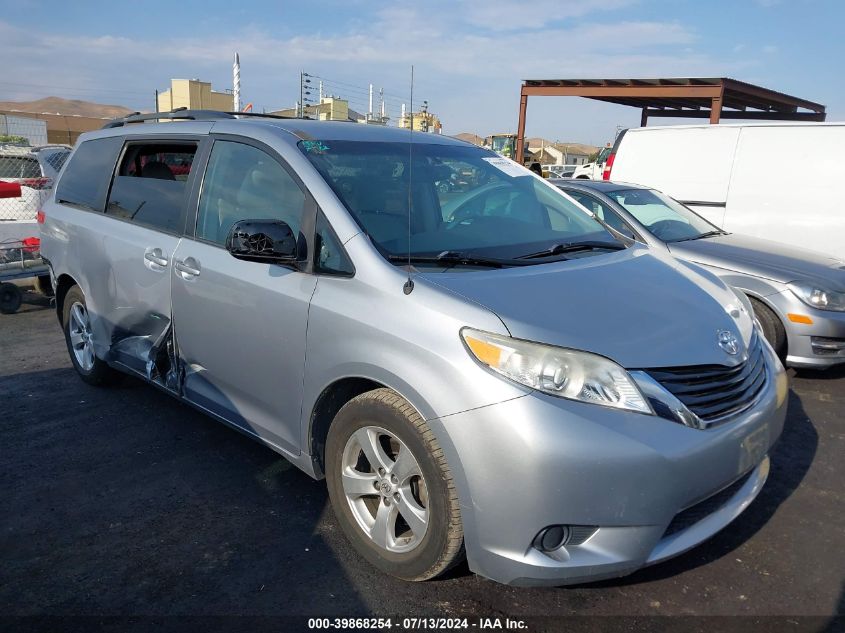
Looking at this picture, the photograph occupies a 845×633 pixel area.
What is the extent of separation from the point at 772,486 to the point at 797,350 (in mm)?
2042

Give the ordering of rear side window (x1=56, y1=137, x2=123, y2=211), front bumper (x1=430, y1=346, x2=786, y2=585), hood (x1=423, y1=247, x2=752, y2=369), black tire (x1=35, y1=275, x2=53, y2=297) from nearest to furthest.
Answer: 1. front bumper (x1=430, y1=346, x2=786, y2=585)
2. hood (x1=423, y1=247, x2=752, y2=369)
3. rear side window (x1=56, y1=137, x2=123, y2=211)
4. black tire (x1=35, y1=275, x2=53, y2=297)

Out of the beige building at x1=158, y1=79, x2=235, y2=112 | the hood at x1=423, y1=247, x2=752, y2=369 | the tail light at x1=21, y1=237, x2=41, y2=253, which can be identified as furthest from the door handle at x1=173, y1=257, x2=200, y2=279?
the beige building at x1=158, y1=79, x2=235, y2=112

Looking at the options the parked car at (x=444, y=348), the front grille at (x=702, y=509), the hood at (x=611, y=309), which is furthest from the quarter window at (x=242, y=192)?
the front grille at (x=702, y=509)

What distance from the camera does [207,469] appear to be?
12.1ft

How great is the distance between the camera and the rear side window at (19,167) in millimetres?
8648

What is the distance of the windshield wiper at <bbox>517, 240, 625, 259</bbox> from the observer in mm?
3049

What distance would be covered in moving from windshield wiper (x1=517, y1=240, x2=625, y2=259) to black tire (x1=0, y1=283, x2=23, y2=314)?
6312 millimetres

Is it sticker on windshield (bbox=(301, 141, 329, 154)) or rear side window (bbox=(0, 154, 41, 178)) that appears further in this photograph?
rear side window (bbox=(0, 154, 41, 178))

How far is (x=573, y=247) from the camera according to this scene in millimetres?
3240

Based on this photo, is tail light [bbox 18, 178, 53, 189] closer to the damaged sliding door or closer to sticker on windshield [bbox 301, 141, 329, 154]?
the damaged sliding door

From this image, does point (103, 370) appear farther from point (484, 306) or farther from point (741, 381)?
point (741, 381)

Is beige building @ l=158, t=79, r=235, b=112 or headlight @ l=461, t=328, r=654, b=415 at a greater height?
beige building @ l=158, t=79, r=235, b=112

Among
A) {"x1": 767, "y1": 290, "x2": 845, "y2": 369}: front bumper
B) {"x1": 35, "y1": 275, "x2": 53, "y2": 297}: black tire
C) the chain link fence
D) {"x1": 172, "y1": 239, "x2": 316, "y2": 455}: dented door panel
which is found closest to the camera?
{"x1": 172, "y1": 239, "x2": 316, "y2": 455}: dented door panel

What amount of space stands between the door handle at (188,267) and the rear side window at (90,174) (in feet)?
4.21
